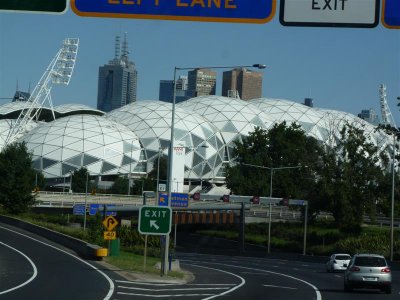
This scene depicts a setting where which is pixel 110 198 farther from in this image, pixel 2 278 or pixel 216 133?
pixel 2 278

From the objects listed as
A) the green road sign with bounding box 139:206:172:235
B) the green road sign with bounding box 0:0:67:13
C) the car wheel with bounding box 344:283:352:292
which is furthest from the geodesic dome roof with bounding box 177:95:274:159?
→ the green road sign with bounding box 0:0:67:13

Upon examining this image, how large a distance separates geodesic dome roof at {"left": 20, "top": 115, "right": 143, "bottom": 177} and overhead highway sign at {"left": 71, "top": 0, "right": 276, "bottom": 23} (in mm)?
108898

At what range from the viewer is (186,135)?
134000 mm

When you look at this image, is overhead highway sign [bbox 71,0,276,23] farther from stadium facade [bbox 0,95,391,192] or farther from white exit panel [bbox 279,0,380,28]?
stadium facade [bbox 0,95,391,192]

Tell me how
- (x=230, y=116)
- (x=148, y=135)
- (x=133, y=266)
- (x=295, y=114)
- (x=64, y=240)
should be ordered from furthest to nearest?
(x=295, y=114) → (x=230, y=116) → (x=148, y=135) → (x=64, y=240) → (x=133, y=266)

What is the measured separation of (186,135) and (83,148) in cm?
1686

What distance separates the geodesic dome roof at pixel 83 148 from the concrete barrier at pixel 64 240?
49.4 m

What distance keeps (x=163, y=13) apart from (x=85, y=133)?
116 meters

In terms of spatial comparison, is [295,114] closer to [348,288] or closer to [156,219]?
[156,219]

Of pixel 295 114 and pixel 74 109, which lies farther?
pixel 74 109

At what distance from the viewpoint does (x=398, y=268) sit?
57438 mm

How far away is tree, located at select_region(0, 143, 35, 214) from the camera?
77.4 meters

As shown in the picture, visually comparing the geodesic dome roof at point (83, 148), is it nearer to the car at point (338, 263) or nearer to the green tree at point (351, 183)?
the green tree at point (351, 183)

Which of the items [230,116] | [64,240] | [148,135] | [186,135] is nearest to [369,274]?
[64,240]
